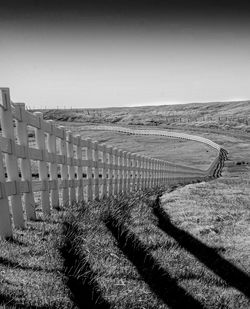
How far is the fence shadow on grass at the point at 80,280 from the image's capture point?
12.3ft

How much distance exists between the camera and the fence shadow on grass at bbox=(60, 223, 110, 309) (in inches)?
148

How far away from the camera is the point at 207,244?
6.37 metres

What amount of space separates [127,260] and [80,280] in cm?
104

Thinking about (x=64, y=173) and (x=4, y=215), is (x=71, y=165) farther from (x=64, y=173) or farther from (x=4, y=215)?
(x=4, y=215)

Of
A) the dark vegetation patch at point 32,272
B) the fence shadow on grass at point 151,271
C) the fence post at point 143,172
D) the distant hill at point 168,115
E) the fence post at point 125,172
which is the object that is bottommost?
the distant hill at point 168,115

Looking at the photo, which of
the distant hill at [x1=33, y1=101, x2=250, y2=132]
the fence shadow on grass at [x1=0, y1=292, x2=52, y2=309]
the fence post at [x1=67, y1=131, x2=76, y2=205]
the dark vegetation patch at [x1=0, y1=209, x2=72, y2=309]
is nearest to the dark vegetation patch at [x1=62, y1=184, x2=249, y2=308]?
the dark vegetation patch at [x1=0, y1=209, x2=72, y2=309]

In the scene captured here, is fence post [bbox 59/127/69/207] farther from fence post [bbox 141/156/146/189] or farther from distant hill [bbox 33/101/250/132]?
distant hill [bbox 33/101/250/132]

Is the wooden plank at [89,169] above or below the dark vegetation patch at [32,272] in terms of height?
below

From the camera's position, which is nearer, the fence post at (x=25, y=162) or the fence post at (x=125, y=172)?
the fence post at (x=25, y=162)

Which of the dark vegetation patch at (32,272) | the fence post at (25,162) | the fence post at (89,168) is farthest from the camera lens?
the fence post at (89,168)

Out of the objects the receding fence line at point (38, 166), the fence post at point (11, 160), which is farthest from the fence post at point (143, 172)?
the fence post at point (11, 160)

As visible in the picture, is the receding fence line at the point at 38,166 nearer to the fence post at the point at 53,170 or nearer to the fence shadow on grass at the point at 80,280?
the fence post at the point at 53,170

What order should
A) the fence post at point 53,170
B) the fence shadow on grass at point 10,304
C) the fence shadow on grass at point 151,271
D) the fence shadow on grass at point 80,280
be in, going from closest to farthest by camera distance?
1. the fence shadow on grass at point 10,304
2. the fence shadow on grass at point 80,280
3. the fence shadow on grass at point 151,271
4. the fence post at point 53,170

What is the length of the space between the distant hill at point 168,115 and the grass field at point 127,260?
10274 centimetres
